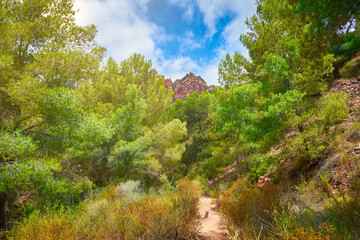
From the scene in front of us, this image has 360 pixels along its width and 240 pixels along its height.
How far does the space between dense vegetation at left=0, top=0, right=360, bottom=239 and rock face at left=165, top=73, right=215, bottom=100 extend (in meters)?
63.9

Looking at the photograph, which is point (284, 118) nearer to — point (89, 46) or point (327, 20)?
point (327, 20)

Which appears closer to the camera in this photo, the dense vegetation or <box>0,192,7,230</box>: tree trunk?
the dense vegetation

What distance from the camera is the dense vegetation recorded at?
301 cm

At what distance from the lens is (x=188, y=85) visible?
77062 millimetres

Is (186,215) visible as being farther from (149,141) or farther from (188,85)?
(188,85)

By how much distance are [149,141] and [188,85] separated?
226 ft

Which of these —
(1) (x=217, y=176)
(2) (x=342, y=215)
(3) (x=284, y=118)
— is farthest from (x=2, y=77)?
(1) (x=217, y=176)

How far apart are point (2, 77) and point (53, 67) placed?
1.43m

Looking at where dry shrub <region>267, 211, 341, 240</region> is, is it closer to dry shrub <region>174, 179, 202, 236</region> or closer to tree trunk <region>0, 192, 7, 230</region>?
dry shrub <region>174, 179, 202, 236</region>

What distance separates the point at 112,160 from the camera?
10086 millimetres

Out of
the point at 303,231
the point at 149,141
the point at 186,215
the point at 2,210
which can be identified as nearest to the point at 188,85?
the point at 149,141

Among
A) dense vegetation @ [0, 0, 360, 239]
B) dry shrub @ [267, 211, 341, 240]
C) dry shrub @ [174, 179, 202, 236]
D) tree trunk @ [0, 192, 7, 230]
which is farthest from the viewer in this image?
tree trunk @ [0, 192, 7, 230]

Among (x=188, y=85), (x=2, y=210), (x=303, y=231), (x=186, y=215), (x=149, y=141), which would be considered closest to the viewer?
(x=303, y=231)

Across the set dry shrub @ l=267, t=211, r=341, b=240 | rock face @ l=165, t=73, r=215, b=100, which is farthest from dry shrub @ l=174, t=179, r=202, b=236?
rock face @ l=165, t=73, r=215, b=100
